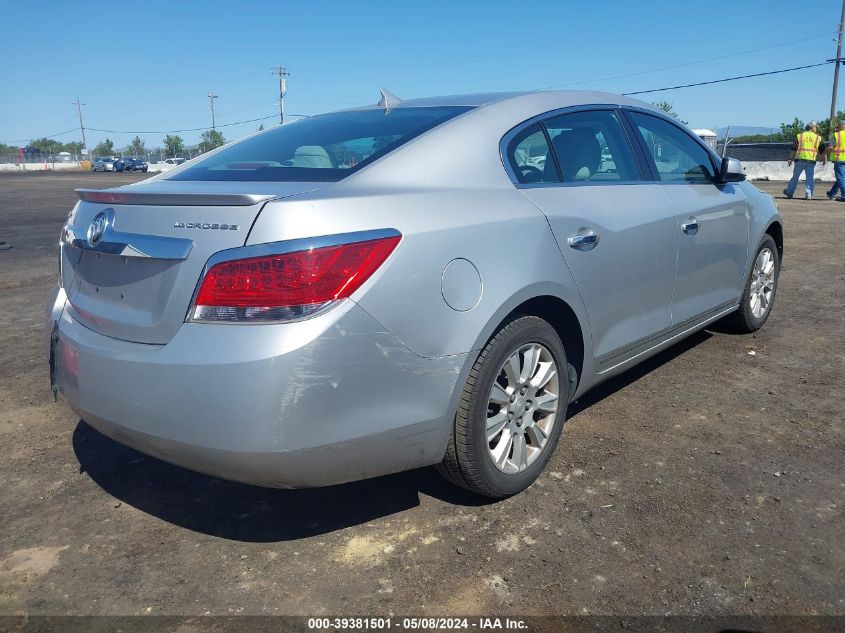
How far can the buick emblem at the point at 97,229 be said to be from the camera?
8.23 ft

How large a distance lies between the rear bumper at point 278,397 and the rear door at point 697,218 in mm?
1932

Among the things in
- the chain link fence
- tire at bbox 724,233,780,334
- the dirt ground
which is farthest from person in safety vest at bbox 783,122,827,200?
the dirt ground

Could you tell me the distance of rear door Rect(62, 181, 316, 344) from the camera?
221 cm

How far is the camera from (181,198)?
2.36m

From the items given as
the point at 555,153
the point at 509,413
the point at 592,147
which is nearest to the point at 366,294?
the point at 509,413

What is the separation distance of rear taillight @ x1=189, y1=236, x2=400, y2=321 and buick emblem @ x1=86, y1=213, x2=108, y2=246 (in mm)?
585

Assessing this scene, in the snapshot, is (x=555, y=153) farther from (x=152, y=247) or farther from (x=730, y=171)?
(x=152, y=247)

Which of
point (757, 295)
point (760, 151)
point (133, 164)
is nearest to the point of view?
point (757, 295)

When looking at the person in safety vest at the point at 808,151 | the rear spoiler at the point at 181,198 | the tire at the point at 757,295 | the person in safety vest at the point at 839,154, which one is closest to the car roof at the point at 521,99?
the rear spoiler at the point at 181,198

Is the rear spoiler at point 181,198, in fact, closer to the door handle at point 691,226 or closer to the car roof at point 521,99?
the car roof at point 521,99

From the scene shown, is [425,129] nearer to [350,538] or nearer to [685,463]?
[350,538]

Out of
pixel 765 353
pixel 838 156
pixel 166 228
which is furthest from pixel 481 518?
pixel 838 156

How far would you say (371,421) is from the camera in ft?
7.57

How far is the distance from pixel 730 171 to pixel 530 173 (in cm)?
187
